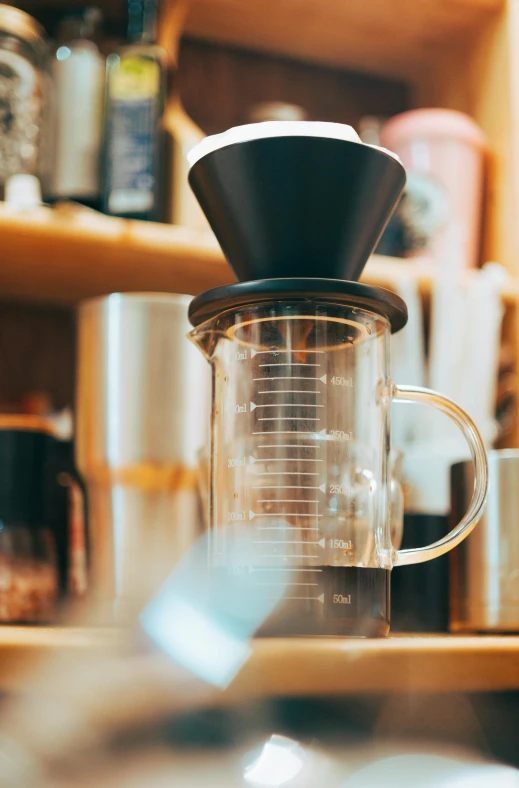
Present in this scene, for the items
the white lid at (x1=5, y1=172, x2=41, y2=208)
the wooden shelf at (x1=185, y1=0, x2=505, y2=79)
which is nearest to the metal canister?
the white lid at (x1=5, y1=172, x2=41, y2=208)

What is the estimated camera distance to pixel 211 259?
0.94 meters

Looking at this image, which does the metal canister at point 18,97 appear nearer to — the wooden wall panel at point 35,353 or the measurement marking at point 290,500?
the wooden wall panel at point 35,353

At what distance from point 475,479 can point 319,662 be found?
18 cm

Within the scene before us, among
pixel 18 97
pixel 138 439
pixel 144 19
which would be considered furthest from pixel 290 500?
pixel 144 19

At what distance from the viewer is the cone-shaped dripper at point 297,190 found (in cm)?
60

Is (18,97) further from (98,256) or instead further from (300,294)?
(300,294)

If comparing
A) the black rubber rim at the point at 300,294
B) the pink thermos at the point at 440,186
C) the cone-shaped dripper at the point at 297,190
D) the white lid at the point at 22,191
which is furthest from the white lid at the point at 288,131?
the pink thermos at the point at 440,186

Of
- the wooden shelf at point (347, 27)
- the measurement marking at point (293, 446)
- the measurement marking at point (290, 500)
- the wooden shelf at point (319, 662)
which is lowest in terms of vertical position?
the wooden shelf at point (319, 662)

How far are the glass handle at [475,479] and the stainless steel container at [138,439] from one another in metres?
0.23

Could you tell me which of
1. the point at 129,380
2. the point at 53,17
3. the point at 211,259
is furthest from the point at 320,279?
the point at 53,17

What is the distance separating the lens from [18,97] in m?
0.90

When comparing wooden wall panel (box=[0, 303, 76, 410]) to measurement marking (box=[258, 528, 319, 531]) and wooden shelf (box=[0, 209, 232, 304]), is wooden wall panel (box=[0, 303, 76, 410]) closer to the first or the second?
wooden shelf (box=[0, 209, 232, 304])

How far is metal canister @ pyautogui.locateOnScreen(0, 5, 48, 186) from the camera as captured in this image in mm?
893

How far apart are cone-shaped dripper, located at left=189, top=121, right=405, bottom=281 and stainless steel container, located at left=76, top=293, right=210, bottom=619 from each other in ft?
0.68
